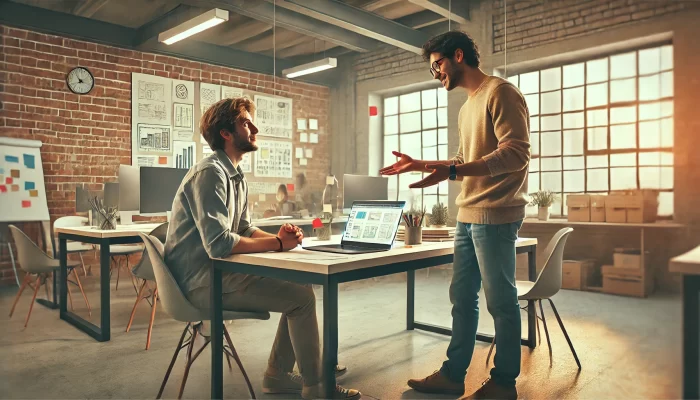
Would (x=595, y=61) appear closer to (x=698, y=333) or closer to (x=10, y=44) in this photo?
(x=698, y=333)

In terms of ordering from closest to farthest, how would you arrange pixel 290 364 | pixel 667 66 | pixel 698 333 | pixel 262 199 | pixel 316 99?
pixel 698 333
pixel 290 364
pixel 667 66
pixel 262 199
pixel 316 99

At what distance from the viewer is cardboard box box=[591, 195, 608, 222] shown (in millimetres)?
4980

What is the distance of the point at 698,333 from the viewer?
4.27 ft

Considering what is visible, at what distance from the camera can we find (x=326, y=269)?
1.79 meters

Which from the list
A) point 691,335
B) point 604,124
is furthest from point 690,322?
point 604,124

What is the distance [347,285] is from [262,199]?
2638mm

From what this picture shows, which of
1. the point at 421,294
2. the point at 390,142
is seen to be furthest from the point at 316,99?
the point at 421,294

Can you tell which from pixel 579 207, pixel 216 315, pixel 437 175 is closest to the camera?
pixel 437 175

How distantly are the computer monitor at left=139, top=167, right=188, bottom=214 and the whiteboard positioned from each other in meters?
2.28

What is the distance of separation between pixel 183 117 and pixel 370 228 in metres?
5.09

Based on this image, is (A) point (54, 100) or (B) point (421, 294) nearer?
(B) point (421, 294)

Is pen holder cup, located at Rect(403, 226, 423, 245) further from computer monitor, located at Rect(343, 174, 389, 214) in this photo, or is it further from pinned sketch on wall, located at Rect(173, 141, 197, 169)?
pinned sketch on wall, located at Rect(173, 141, 197, 169)

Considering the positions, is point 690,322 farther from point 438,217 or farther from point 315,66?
point 315,66

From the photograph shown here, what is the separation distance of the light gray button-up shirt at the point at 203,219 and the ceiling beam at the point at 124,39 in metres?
4.60
